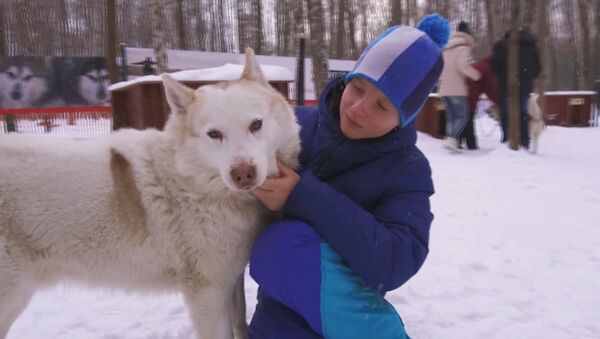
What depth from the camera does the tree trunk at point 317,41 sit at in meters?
7.22

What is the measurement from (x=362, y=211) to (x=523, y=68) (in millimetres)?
7205

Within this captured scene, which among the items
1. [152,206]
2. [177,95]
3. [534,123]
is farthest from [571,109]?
[152,206]

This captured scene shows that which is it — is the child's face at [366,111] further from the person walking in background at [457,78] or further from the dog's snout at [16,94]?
the dog's snout at [16,94]

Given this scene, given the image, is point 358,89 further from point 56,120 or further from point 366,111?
point 56,120

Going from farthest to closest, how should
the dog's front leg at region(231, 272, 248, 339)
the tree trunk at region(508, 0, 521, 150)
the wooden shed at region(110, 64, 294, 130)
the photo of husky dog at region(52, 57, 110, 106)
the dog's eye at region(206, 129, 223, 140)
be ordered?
the photo of husky dog at region(52, 57, 110, 106) < the wooden shed at region(110, 64, 294, 130) < the tree trunk at region(508, 0, 521, 150) < the dog's front leg at region(231, 272, 248, 339) < the dog's eye at region(206, 129, 223, 140)

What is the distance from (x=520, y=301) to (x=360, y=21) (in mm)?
28019

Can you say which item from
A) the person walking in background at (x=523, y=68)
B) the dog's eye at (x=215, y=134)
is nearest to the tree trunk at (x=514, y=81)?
the person walking in background at (x=523, y=68)

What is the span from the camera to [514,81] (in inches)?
281

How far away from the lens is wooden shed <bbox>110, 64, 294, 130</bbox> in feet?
23.8

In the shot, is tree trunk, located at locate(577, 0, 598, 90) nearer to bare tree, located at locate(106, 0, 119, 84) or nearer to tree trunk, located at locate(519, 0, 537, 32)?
tree trunk, located at locate(519, 0, 537, 32)

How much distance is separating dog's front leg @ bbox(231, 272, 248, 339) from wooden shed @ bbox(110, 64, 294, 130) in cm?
528

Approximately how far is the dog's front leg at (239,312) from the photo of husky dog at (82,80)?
1196cm

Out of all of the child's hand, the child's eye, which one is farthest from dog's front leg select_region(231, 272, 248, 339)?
the child's eye

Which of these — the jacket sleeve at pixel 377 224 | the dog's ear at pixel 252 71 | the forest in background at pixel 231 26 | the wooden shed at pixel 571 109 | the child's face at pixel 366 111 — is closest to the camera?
the jacket sleeve at pixel 377 224
